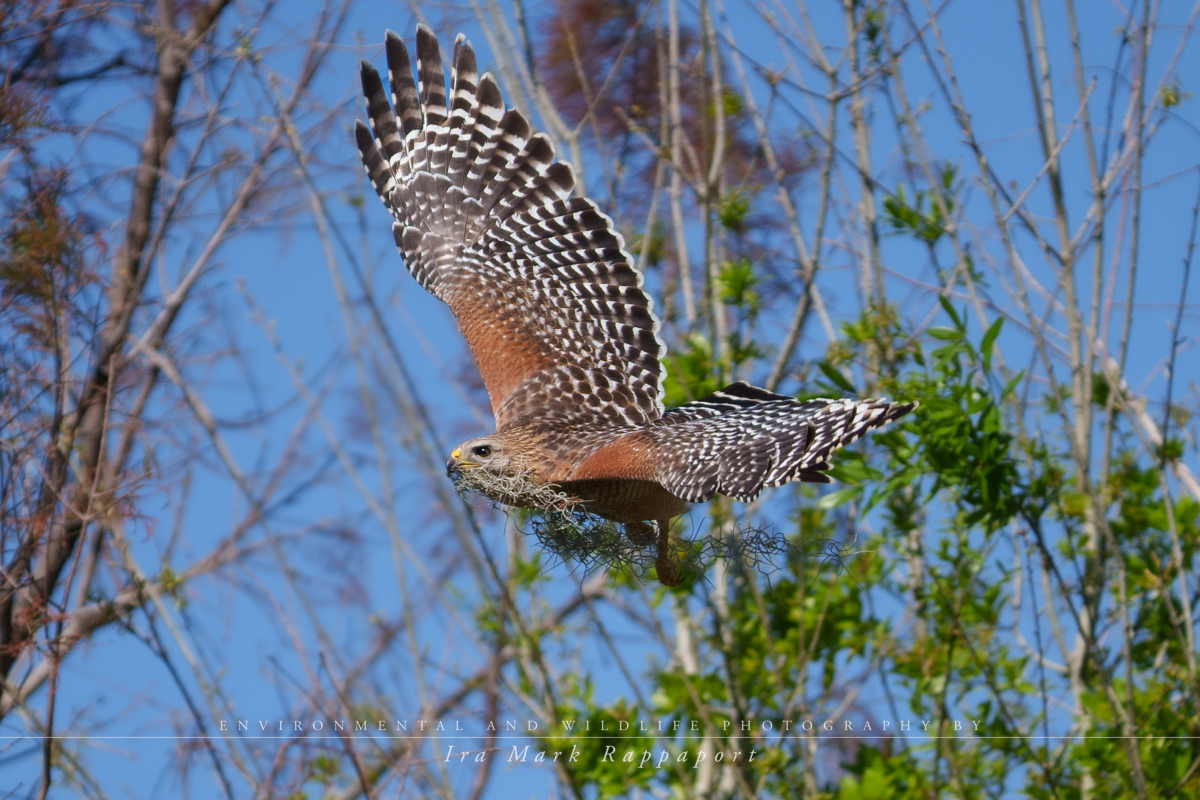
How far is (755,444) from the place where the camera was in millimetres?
2654

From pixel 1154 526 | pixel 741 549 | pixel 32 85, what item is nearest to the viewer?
pixel 741 549

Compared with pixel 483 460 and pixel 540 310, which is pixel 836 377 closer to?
pixel 540 310

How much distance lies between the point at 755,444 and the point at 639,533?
56 cm

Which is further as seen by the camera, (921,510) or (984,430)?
(921,510)

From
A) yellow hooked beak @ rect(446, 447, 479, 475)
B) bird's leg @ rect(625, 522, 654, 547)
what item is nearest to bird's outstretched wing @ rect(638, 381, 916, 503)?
bird's leg @ rect(625, 522, 654, 547)

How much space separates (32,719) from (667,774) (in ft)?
7.99

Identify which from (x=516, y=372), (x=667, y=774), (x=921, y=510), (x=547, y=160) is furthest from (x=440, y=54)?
(x=667, y=774)

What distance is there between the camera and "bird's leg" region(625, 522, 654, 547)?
3068 mm

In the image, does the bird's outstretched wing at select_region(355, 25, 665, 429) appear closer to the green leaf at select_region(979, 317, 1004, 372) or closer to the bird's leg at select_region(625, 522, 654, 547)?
the bird's leg at select_region(625, 522, 654, 547)

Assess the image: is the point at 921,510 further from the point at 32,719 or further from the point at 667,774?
the point at 32,719

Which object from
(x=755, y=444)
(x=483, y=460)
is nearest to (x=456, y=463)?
(x=483, y=460)

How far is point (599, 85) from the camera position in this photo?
582 cm

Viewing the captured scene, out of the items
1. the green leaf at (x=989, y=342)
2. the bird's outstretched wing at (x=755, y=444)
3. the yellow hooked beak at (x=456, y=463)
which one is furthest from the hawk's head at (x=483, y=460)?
the green leaf at (x=989, y=342)

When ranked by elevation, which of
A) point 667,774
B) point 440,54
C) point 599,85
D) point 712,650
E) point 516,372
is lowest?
point 667,774
